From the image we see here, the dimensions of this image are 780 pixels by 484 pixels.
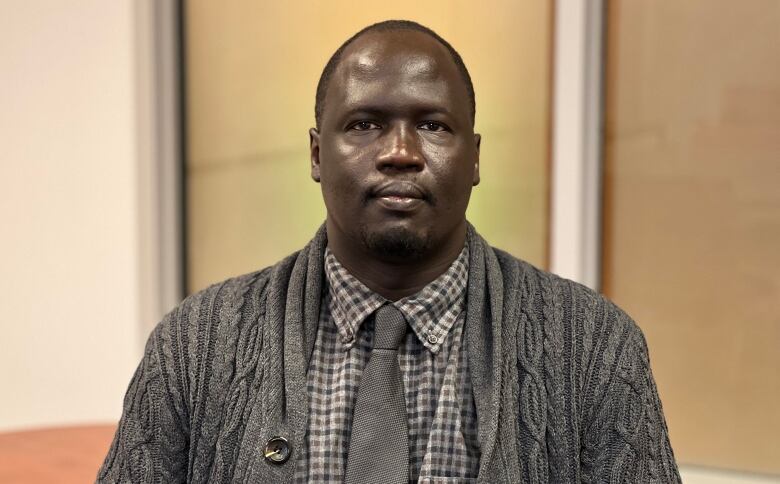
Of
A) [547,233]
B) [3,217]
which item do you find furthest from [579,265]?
[3,217]

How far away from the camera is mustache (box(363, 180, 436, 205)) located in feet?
4.34

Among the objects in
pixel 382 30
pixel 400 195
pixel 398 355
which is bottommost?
pixel 398 355

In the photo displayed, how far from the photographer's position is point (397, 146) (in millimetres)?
1337

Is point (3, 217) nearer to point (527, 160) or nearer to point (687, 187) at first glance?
point (527, 160)

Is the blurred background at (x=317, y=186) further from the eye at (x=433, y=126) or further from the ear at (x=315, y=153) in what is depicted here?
the eye at (x=433, y=126)

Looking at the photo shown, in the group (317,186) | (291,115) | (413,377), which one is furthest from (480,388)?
(291,115)

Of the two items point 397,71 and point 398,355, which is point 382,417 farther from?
point 397,71

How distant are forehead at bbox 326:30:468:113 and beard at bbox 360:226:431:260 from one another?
0.18 m

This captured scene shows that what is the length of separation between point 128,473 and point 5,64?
7.51 ft

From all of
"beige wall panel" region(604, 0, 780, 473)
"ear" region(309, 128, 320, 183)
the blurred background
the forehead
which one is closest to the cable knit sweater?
"ear" region(309, 128, 320, 183)

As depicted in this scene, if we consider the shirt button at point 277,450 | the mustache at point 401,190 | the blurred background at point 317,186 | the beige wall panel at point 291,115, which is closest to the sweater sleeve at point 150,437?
the shirt button at point 277,450

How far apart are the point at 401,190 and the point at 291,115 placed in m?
1.79

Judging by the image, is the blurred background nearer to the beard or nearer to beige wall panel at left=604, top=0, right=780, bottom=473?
beige wall panel at left=604, top=0, right=780, bottom=473

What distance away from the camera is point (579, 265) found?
2.55 m
